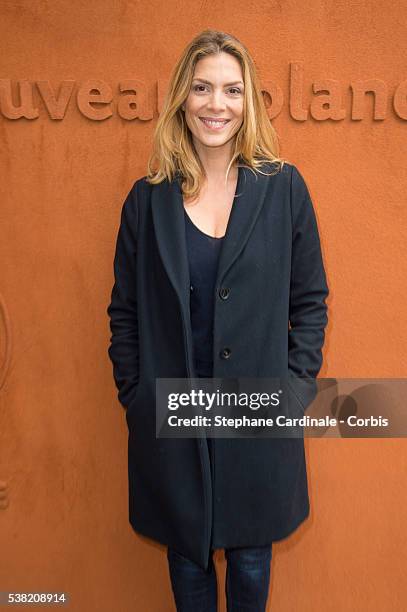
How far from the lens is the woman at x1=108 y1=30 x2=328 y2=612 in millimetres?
1518

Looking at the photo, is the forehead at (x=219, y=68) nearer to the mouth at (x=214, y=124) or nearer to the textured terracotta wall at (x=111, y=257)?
the mouth at (x=214, y=124)

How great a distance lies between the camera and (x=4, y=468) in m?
2.12

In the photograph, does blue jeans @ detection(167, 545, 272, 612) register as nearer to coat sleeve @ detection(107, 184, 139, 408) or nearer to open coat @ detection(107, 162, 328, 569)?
open coat @ detection(107, 162, 328, 569)

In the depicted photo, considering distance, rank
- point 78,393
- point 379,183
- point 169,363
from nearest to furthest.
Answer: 1. point 169,363
2. point 379,183
3. point 78,393

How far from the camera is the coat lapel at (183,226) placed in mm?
1492

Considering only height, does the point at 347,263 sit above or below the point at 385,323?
above

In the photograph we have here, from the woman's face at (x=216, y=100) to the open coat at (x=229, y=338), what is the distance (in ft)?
0.44

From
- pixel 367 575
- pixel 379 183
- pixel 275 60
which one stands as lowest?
pixel 367 575

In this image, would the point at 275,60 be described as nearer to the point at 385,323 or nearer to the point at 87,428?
the point at 385,323

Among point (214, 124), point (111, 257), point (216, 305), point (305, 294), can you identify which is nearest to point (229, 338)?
point (216, 305)

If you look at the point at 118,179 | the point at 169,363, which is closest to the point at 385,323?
the point at 169,363

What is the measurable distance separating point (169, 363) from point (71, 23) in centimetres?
118

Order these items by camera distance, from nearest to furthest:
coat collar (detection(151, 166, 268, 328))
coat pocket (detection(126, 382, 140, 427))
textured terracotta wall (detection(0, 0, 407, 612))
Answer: coat collar (detection(151, 166, 268, 328)), coat pocket (detection(126, 382, 140, 427)), textured terracotta wall (detection(0, 0, 407, 612))

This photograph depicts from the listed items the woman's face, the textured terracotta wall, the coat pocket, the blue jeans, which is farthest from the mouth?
the blue jeans
